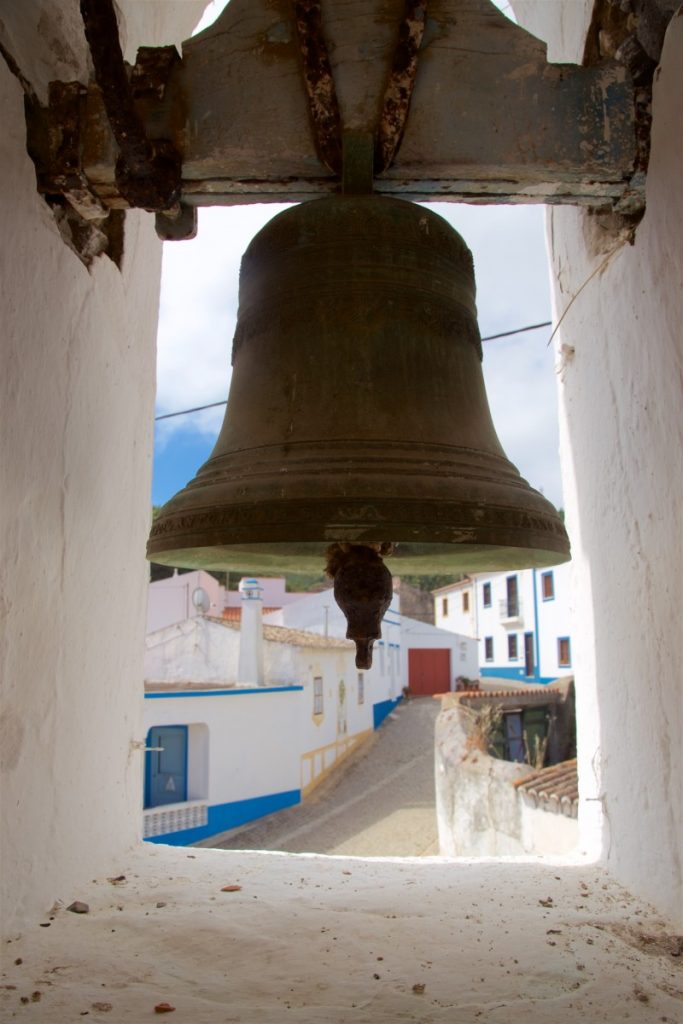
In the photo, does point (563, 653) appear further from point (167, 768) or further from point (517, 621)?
point (167, 768)

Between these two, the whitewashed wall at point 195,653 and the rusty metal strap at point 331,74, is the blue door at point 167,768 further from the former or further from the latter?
the rusty metal strap at point 331,74

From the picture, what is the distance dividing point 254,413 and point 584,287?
4.33ft

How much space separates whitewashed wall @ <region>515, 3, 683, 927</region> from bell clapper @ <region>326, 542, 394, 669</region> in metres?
0.73

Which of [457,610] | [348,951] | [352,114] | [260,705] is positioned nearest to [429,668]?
[457,610]

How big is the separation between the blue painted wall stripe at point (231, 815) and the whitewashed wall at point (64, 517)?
28.7 feet

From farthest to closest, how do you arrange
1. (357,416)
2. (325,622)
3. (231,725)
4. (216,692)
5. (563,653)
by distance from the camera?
1. (563,653)
2. (325,622)
3. (231,725)
4. (216,692)
5. (357,416)

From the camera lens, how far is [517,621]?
2588 centimetres

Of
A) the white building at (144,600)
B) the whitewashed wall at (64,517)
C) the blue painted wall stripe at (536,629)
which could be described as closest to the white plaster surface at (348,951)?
the white building at (144,600)

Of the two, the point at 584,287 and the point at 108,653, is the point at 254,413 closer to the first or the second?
the point at 108,653

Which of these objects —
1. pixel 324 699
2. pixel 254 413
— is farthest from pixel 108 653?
pixel 324 699

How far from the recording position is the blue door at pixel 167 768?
11.3 meters

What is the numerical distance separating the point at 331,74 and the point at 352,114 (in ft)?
0.34

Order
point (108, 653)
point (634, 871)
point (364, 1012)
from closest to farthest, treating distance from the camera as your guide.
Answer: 1. point (364, 1012)
2. point (634, 871)
3. point (108, 653)

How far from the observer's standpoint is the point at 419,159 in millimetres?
2000
